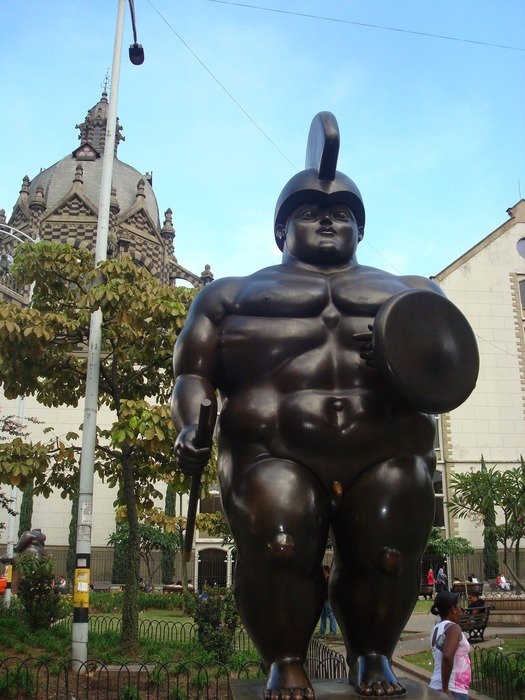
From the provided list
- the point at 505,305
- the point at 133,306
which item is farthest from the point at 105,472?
the point at 505,305

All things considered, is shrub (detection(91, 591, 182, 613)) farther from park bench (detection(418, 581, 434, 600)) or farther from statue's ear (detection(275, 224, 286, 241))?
statue's ear (detection(275, 224, 286, 241))

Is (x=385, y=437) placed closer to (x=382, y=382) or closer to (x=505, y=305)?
(x=382, y=382)

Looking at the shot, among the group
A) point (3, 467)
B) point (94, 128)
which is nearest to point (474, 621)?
point (3, 467)

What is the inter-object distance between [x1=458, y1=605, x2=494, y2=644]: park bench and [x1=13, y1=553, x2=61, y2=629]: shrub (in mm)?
7145

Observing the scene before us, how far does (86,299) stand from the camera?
9.88 meters

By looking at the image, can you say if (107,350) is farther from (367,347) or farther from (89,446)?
(367,347)

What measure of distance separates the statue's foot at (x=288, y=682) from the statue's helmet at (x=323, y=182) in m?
1.94

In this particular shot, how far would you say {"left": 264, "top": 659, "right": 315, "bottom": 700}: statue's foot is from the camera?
96.8 inches

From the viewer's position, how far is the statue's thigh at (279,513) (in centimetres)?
263

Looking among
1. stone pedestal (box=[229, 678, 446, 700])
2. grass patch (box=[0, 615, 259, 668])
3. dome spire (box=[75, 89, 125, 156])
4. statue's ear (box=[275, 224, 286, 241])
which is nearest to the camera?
stone pedestal (box=[229, 678, 446, 700])

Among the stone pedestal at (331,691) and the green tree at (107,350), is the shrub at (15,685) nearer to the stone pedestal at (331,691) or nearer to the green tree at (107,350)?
the green tree at (107,350)

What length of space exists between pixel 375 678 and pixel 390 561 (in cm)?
43

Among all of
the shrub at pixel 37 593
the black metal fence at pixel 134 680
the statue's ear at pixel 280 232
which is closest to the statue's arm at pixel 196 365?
the statue's ear at pixel 280 232

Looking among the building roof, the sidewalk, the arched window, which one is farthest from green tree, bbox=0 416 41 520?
the building roof
